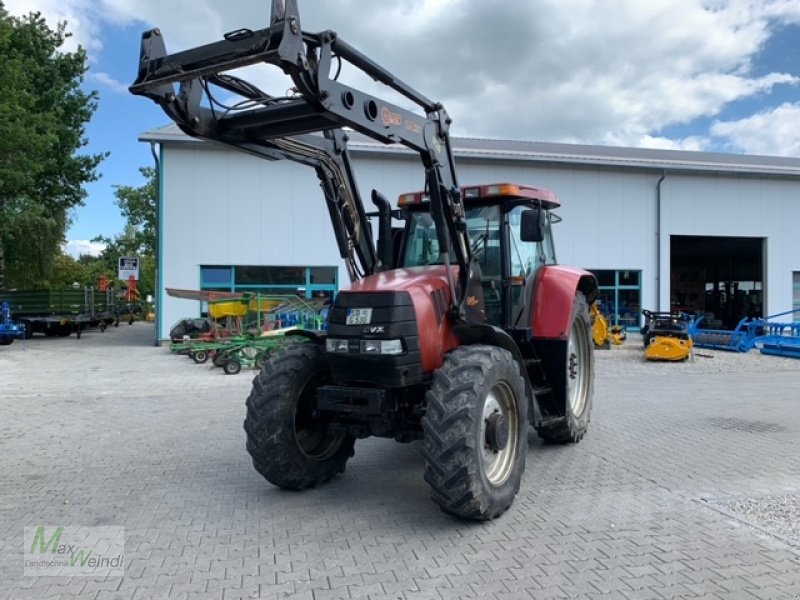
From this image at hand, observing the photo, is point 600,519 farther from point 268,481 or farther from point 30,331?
point 30,331

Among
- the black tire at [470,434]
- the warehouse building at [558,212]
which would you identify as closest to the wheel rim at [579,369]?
the black tire at [470,434]

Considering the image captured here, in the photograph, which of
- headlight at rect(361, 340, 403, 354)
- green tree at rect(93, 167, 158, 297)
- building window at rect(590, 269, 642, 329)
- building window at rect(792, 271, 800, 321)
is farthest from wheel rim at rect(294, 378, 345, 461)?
green tree at rect(93, 167, 158, 297)

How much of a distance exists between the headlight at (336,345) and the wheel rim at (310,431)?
559 millimetres

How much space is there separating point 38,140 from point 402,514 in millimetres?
18222

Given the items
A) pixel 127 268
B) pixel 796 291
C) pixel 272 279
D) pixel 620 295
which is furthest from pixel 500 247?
pixel 796 291

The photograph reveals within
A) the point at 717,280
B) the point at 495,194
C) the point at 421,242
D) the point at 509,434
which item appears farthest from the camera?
the point at 717,280

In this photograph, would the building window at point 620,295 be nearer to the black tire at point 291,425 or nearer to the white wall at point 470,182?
the white wall at point 470,182

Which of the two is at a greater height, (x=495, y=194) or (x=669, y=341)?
(x=495, y=194)

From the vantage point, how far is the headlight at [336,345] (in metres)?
4.66

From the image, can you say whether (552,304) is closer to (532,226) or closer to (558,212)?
(532,226)

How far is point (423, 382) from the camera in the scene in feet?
15.5

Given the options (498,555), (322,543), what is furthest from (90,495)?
(498,555)

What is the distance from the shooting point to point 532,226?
5320 mm

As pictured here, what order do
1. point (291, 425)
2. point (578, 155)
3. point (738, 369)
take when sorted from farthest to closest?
point (578, 155) < point (738, 369) < point (291, 425)
